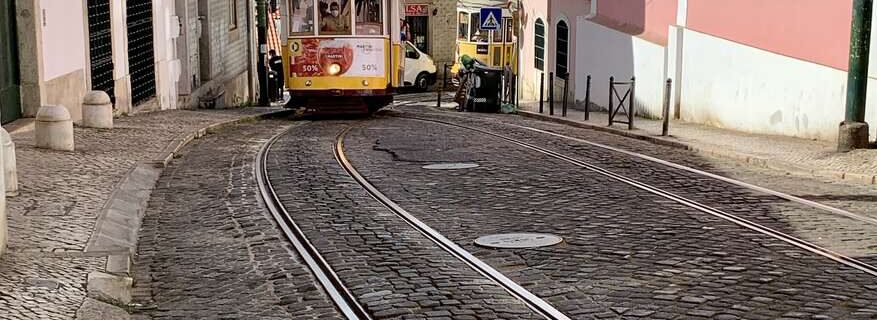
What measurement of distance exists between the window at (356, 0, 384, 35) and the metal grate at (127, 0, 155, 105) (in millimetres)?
4436

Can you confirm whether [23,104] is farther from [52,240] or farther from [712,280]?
[712,280]

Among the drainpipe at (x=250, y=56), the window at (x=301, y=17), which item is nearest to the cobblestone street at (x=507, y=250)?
the window at (x=301, y=17)

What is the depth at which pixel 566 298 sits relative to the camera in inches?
310

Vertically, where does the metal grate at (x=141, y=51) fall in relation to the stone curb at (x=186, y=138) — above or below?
above

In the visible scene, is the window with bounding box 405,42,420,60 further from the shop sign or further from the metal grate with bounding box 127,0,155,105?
the metal grate with bounding box 127,0,155,105

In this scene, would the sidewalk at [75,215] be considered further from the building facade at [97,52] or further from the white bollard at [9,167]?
the building facade at [97,52]

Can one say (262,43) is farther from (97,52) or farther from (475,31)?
(97,52)

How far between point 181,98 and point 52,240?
61.8ft

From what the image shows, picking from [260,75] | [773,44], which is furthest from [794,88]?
[260,75]

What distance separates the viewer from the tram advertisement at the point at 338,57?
23.9 meters

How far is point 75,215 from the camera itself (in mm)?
10859

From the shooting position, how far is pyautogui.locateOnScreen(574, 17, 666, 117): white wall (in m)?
23.8

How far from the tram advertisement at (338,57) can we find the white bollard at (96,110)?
5.76m

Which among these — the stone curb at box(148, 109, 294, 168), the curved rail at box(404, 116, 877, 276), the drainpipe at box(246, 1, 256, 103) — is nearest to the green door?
the stone curb at box(148, 109, 294, 168)
